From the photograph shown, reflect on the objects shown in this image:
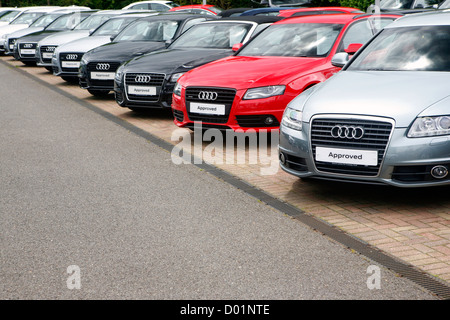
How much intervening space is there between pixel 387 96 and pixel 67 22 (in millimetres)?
17227

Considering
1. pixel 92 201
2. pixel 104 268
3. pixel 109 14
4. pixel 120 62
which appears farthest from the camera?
pixel 109 14

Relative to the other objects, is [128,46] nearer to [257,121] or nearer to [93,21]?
[257,121]

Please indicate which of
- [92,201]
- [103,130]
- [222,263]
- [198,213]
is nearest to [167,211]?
[198,213]

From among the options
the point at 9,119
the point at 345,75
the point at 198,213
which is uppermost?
the point at 345,75

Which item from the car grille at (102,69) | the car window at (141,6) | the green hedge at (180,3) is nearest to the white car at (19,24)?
the car window at (141,6)

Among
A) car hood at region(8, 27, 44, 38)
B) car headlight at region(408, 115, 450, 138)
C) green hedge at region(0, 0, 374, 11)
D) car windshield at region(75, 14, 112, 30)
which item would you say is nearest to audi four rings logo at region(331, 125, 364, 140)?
car headlight at region(408, 115, 450, 138)

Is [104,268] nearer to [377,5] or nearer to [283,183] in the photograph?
[283,183]

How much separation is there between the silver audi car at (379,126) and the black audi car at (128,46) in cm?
654

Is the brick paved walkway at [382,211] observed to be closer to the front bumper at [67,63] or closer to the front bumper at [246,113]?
the front bumper at [246,113]

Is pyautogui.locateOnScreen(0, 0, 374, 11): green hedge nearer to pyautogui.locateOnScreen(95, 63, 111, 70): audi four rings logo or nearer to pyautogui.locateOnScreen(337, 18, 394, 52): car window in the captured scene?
pyautogui.locateOnScreen(95, 63, 111, 70): audi four rings logo

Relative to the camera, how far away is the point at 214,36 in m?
11.5

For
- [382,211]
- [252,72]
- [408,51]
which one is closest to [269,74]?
[252,72]

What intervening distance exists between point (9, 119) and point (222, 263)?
314 inches

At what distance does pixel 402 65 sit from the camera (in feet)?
21.6
